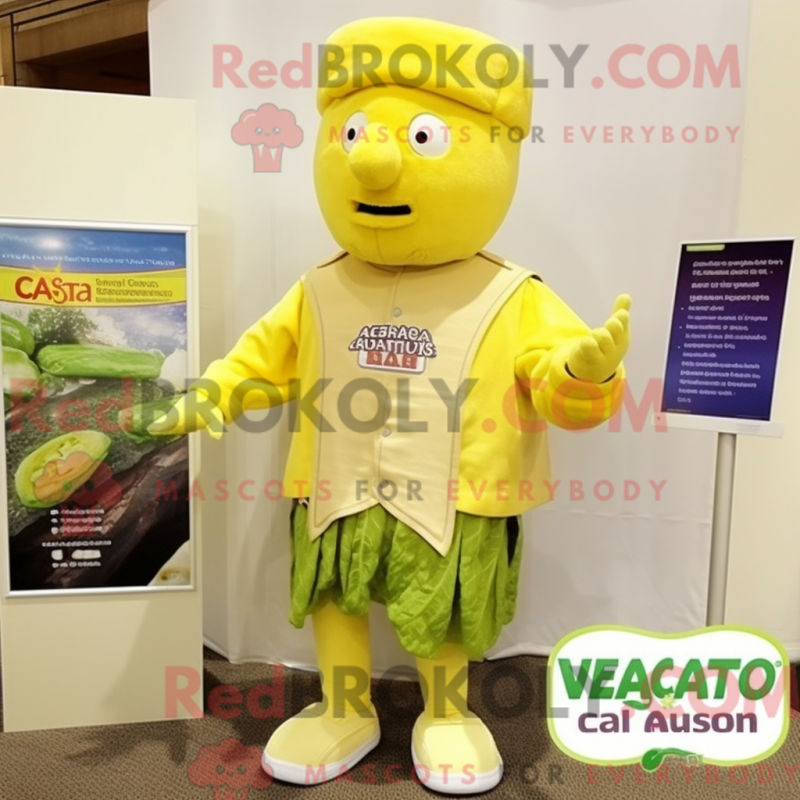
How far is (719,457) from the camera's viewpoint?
67.7 inches

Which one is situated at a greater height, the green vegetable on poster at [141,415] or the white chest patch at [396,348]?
the white chest patch at [396,348]

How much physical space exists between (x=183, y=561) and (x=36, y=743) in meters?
0.51

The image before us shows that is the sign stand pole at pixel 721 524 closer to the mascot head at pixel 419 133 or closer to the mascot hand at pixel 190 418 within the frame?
the mascot head at pixel 419 133

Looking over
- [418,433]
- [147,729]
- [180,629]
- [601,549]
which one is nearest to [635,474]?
[601,549]

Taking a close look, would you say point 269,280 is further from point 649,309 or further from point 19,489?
point 649,309

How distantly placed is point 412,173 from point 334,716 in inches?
46.8

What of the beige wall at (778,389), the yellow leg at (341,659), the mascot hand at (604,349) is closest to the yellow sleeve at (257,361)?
the yellow leg at (341,659)

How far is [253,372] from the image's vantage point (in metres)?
1.81

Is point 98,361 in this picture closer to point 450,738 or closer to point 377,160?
point 377,160

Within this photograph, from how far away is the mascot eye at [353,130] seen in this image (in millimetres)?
1574

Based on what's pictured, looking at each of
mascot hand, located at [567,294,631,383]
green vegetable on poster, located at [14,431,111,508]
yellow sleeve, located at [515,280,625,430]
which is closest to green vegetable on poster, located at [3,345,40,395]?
green vegetable on poster, located at [14,431,111,508]

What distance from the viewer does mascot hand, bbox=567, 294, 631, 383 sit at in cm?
133

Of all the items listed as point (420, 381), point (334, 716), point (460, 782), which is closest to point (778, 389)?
point (420, 381)

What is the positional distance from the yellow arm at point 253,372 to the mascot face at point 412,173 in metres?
0.27
